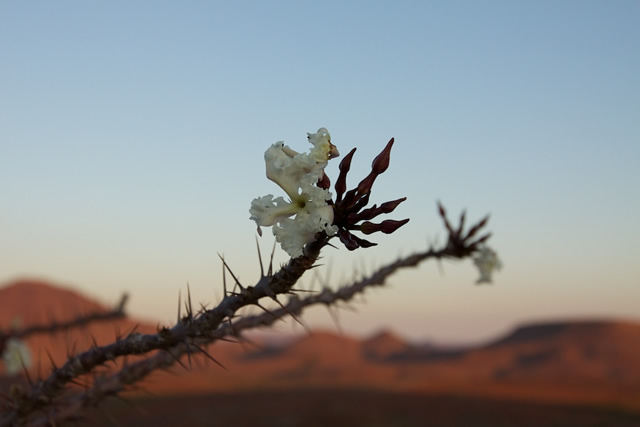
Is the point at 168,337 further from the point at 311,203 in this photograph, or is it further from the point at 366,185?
the point at 366,185

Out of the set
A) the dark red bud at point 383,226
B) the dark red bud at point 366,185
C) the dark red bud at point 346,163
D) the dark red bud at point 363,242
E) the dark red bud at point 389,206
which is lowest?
the dark red bud at point 363,242

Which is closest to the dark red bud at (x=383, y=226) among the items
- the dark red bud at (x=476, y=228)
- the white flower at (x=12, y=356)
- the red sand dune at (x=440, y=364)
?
the dark red bud at (x=476, y=228)

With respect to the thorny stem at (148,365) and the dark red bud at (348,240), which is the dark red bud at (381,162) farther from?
the thorny stem at (148,365)

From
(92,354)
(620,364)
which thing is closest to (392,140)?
(92,354)

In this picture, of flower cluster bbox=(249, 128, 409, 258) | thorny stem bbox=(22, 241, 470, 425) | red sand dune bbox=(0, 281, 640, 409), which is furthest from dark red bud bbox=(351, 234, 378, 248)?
red sand dune bbox=(0, 281, 640, 409)

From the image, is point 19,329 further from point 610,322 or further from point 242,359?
point 610,322

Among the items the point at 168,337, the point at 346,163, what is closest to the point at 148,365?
the point at 168,337
